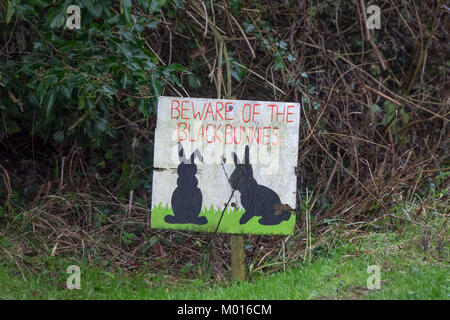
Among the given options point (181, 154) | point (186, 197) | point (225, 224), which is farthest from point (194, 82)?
point (225, 224)

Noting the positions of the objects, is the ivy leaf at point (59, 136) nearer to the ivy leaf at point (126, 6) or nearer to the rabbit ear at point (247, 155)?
the ivy leaf at point (126, 6)

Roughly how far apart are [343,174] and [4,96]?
117 inches

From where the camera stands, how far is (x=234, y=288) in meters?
3.40

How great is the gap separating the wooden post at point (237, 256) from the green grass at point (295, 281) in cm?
6

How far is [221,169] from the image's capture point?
3461 mm

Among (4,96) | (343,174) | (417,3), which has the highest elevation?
(417,3)

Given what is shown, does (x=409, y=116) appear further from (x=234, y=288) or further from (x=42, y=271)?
(x=42, y=271)

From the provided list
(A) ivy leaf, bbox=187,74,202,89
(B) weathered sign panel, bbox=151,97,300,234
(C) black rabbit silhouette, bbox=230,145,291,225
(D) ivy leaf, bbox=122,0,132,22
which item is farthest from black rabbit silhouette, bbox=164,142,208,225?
(A) ivy leaf, bbox=187,74,202,89

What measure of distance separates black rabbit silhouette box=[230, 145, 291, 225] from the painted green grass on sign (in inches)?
1.1

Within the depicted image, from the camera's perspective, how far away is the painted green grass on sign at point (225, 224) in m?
3.44

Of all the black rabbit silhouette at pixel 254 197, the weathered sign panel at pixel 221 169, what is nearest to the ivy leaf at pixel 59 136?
the weathered sign panel at pixel 221 169

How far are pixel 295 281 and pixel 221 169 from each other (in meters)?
0.85
